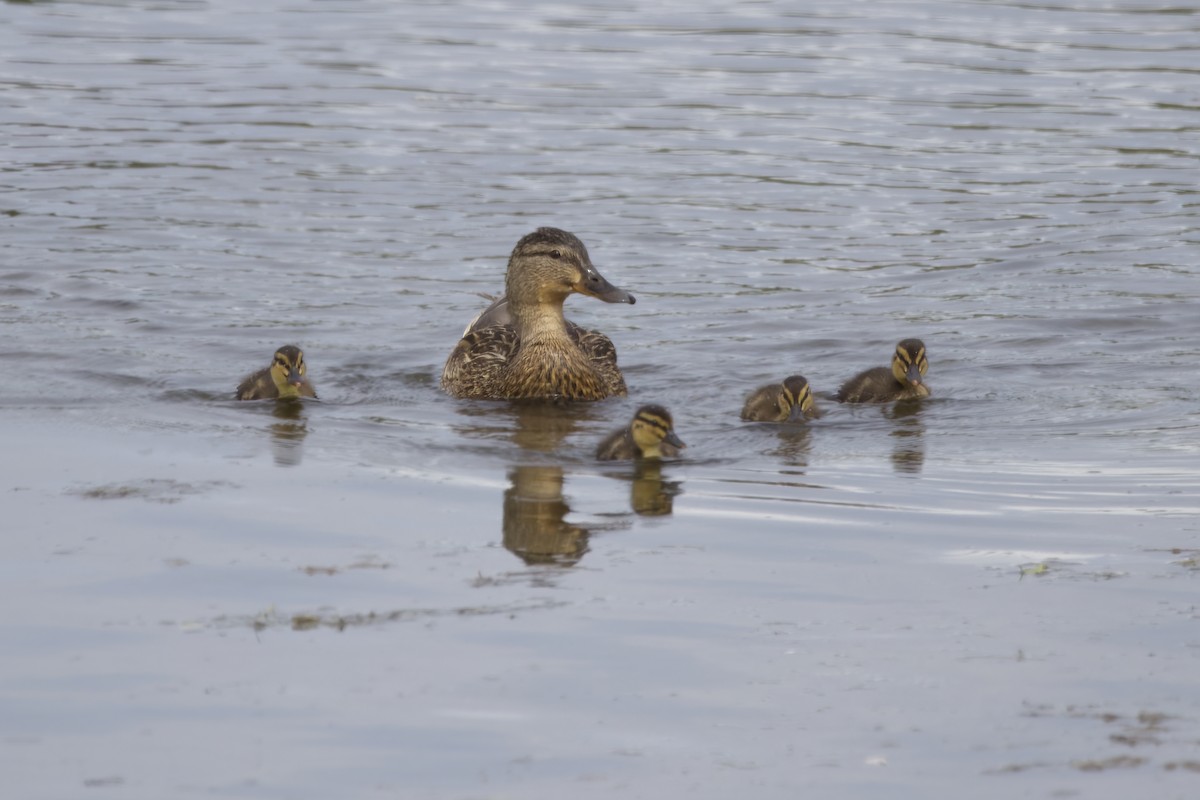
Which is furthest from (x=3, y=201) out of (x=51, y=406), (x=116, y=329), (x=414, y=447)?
(x=414, y=447)

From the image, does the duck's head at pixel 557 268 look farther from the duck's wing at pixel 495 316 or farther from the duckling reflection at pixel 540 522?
the duckling reflection at pixel 540 522

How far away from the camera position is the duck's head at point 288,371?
910 centimetres

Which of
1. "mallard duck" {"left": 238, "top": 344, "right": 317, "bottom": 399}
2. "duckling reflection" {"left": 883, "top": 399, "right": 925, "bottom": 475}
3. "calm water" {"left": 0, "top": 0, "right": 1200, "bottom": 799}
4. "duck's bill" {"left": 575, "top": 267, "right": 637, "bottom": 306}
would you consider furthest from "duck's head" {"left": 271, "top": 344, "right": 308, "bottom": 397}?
"duckling reflection" {"left": 883, "top": 399, "right": 925, "bottom": 475}

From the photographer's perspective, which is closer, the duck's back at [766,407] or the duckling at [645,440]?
the duckling at [645,440]

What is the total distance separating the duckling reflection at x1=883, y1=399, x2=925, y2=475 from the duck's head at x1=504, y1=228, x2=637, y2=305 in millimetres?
1481

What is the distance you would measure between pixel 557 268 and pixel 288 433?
1.97 m

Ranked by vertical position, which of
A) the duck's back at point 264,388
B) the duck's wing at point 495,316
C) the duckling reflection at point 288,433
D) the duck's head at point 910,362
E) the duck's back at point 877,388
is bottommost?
the duckling reflection at point 288,433

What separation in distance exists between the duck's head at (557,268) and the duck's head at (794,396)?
4.08ft

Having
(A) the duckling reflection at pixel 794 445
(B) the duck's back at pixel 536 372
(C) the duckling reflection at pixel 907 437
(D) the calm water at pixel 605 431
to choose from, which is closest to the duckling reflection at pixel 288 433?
(D) the calm water at pixel 605 431

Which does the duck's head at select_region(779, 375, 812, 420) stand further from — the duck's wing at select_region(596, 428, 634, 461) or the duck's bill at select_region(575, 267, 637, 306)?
the duck's bill at select_region(575, 267, 637, 306)

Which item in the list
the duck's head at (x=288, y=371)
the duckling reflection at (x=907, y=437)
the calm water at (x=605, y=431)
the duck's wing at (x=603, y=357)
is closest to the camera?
the calm water at (x=605, y=431)

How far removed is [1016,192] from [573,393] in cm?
589

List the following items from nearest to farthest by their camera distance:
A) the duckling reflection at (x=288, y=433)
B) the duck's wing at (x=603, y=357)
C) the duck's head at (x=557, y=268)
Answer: the duckling reflection at (x=288, y=433), the duck's head at (x=557, y=268), the duck's wing at (x=603, y=357)

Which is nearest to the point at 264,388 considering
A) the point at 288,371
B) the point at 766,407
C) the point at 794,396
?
the point at 288,371
